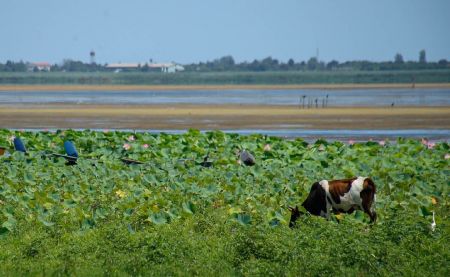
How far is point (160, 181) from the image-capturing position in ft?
54.4

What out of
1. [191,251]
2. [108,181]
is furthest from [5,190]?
[191,251]

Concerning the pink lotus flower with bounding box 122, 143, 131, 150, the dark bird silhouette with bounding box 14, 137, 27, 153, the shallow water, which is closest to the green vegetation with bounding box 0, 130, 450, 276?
the pink lotus flower with bounding box 122, 143, 131, 150

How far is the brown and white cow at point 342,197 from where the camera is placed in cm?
1303

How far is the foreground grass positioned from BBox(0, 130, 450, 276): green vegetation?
18 mm

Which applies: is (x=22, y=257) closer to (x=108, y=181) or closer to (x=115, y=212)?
(x=115, y=212)

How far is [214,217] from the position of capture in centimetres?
1416

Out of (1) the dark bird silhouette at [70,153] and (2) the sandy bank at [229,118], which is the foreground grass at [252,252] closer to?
(1) the dark bird silhouette at [70,153]

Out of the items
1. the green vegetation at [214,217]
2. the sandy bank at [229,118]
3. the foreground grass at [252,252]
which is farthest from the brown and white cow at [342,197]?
the sandy bank at [229,118]

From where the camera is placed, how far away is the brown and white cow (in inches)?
513

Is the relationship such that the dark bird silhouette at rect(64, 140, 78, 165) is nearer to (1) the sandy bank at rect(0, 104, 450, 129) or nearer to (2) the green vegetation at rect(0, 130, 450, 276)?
(2) the green vegetation at rect(0, 130, 450, 276)

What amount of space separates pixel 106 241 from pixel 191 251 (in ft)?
3.81

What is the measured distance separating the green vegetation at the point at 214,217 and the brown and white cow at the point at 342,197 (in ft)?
0.84

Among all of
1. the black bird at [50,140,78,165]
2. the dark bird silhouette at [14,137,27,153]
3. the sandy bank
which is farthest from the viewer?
the sandy bank

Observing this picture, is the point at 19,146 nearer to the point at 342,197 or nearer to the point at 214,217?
the point at 214,217
